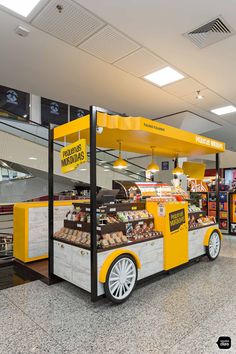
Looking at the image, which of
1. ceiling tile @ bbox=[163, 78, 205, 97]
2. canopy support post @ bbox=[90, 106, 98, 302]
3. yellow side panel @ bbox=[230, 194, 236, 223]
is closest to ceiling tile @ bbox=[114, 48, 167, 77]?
ceiling tile @ bbox=[163, 78, 205, 97]

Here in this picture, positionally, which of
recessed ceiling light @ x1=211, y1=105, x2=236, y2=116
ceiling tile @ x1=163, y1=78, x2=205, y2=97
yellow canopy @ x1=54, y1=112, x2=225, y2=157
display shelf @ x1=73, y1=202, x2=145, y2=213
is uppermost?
ceiling tile @ x1=163, y1=78, x2=205, y2=97

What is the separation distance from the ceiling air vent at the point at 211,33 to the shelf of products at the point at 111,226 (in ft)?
8.35

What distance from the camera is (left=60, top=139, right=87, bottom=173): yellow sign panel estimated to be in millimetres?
3125

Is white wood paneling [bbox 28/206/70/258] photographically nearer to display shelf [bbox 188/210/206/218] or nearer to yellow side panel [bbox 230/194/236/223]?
display shelf [bbox 188/210/206/218]

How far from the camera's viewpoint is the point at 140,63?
13.5 ft

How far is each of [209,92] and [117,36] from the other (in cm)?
278

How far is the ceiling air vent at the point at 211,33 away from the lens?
3174 mm

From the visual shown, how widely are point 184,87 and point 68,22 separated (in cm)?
280

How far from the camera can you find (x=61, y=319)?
271cm

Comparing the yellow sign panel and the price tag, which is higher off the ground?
the yellow sign panel

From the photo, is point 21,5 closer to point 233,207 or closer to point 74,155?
point 74,155

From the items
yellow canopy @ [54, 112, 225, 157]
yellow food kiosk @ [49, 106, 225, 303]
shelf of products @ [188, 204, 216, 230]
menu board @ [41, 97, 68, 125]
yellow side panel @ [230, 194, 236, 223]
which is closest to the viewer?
yellow food kiosk @ [49, 106, 225, 303]

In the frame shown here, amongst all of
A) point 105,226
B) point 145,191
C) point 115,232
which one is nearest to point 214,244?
point 145,191

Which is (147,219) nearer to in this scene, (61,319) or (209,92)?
(61,319)
